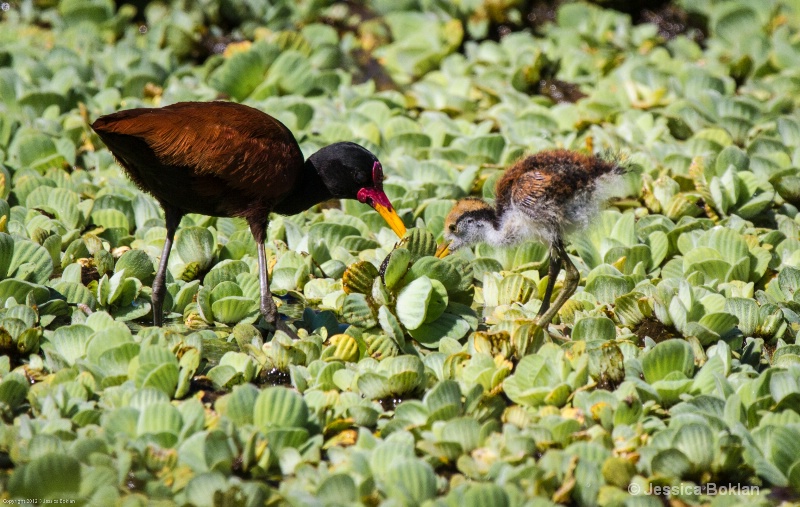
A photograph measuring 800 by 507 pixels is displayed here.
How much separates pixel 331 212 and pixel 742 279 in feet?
8.16

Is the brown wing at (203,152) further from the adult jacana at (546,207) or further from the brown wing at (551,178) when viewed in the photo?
the brown wing at (551,178)

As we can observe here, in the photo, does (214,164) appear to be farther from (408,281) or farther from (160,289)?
(408,281)

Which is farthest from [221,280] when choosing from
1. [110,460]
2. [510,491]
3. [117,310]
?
[510,491]

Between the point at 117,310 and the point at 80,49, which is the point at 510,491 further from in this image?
the point at 80,49

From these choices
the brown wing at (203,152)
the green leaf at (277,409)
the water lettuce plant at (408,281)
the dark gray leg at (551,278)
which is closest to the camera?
the water lettuce plant at (408,281)

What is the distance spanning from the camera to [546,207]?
461 cm

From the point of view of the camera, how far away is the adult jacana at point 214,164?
4262 mm

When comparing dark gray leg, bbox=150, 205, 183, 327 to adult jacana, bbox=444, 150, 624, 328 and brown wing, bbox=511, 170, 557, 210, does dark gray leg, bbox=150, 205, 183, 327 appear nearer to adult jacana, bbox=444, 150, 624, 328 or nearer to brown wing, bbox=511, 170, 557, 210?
adult jacana, bbox=444, 150, 624, 328

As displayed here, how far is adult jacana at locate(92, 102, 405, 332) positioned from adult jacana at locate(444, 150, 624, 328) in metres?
0.81

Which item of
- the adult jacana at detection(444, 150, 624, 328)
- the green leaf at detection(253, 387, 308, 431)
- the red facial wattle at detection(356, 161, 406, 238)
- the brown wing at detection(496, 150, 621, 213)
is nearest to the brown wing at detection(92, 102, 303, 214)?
the red facial wattle at detection(356, 161, 406, 238)

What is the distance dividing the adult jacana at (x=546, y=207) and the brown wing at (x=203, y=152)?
1.03m

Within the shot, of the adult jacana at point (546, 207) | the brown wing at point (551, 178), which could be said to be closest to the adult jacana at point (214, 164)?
the adult jacana at point (546, 207)

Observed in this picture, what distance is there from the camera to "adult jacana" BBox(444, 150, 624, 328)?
4.63 m

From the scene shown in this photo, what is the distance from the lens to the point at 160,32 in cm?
817
